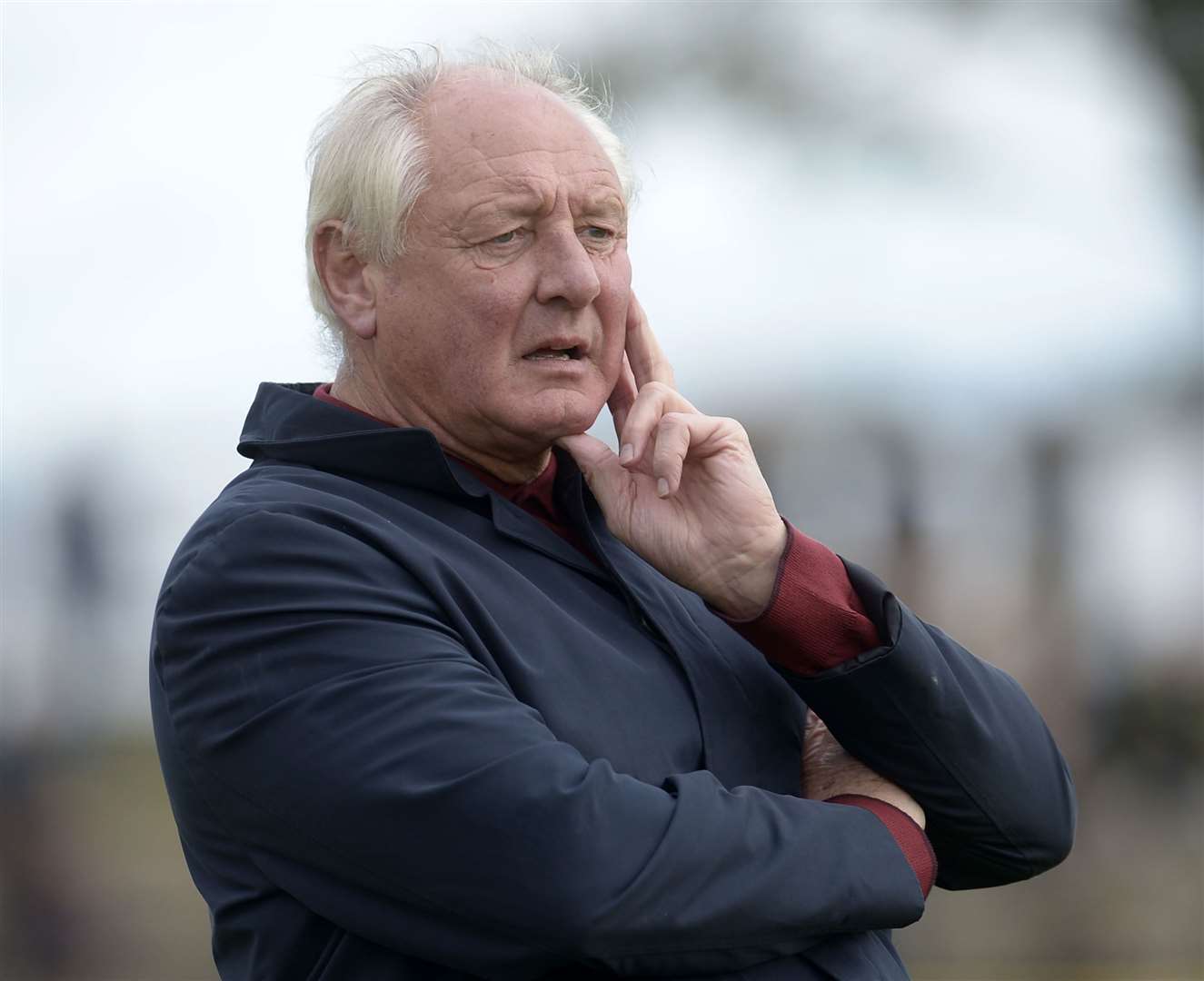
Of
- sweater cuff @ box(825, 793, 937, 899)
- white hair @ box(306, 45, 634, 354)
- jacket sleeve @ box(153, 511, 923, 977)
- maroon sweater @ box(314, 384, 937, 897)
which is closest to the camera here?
jacket sleeve @ box(153, 511, 923, 977)

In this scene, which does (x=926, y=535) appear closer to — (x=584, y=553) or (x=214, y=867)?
(x=584, y=553)

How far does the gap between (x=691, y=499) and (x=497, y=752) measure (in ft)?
2.22

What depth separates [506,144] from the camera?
2.35 metres

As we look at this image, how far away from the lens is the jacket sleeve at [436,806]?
1.79m

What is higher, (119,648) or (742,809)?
(742,809)

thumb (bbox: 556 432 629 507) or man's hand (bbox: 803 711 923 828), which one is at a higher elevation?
thumb (bbox: 556 432 629 507)

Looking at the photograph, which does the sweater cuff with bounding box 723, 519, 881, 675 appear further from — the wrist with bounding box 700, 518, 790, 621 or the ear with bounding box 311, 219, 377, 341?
the ear with bounding box 311, 219, 377, 341

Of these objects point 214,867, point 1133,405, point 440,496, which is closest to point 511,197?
point 440,496

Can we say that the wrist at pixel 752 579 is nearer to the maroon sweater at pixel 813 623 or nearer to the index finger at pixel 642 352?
the maroon sweater at pixel 813 623

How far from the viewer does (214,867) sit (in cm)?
205

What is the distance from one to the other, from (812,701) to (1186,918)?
16.9 ft

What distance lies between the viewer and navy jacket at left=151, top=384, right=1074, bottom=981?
181cm

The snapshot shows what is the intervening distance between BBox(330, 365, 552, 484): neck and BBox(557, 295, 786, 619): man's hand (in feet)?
0.23

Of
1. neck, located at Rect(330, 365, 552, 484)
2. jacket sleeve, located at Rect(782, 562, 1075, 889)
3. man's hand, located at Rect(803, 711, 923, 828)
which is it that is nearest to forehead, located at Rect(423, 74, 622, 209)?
neck, located at Rect(330, 365, 552, 484)
